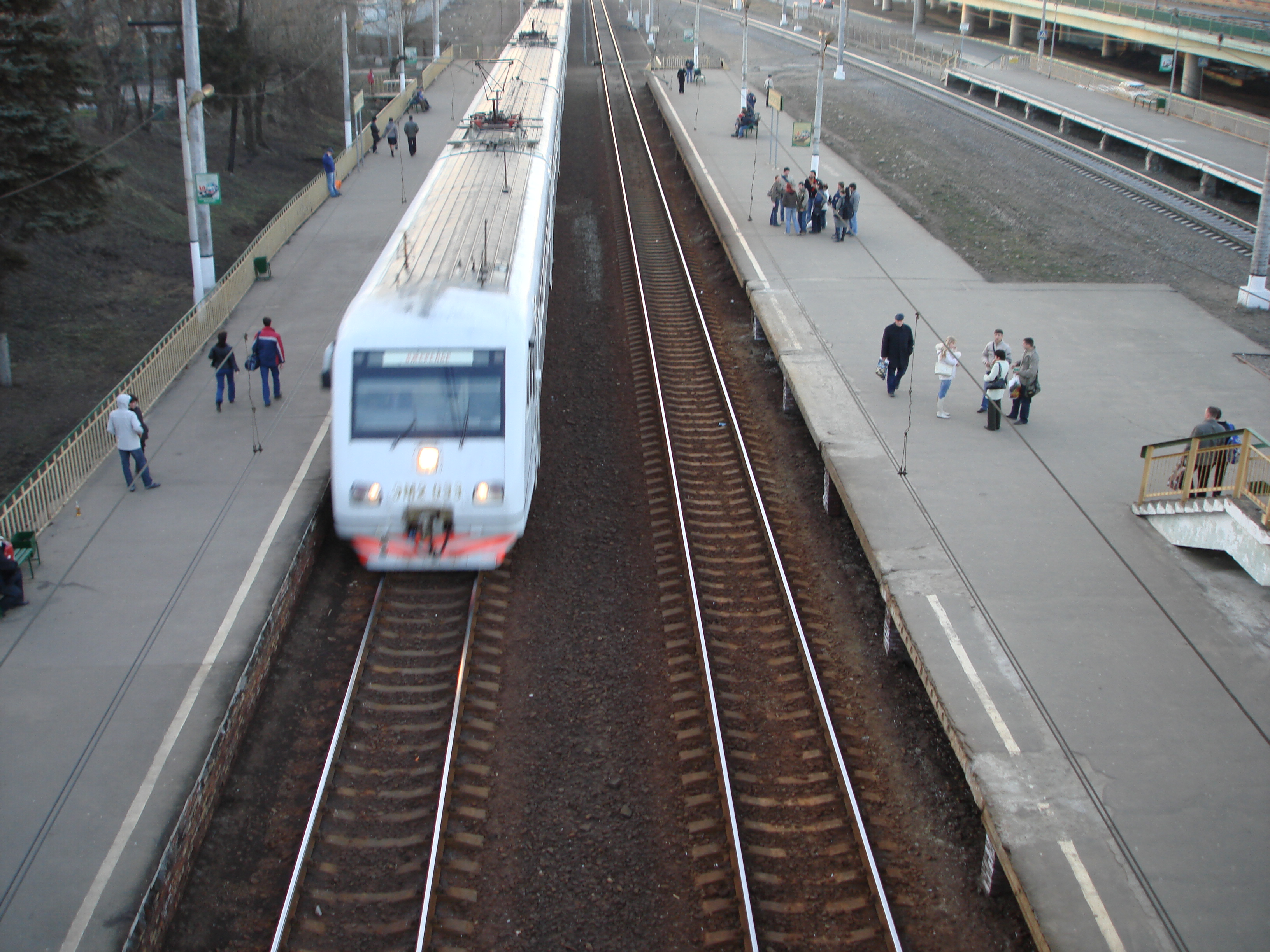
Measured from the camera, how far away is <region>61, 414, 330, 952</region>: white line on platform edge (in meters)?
6.82

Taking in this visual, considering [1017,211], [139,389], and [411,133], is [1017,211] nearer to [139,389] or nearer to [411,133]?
[411,133]

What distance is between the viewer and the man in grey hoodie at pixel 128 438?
12.2 metres

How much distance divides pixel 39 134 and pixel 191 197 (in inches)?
105

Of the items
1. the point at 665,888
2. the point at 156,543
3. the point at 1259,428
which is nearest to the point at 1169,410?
the point at 1259,428

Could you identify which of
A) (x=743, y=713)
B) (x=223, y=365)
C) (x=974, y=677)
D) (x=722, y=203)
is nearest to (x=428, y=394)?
(x=743, y=713)

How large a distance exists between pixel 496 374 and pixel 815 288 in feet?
35.2

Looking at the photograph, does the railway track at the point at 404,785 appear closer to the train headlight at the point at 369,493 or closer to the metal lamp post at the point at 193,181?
the train headlight at the point at 369,493

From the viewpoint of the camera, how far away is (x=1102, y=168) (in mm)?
32031

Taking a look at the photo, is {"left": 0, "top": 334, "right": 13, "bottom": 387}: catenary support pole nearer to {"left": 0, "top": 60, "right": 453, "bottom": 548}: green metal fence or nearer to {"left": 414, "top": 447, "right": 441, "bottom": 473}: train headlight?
{"left": 0, "top": 60, "right": 453, "bottom": 548}: green metal fence

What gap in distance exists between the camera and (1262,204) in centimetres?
1909

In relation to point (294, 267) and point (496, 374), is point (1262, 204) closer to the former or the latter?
point (496, 374)

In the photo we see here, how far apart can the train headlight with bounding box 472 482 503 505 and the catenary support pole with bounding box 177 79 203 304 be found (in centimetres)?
1075

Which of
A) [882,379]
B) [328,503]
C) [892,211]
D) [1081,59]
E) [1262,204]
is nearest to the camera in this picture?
[328,503]

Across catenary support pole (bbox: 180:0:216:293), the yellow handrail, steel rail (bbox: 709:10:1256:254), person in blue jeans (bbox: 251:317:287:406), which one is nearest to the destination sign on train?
person in blue jeans (bbox: 251:317:287:406)
